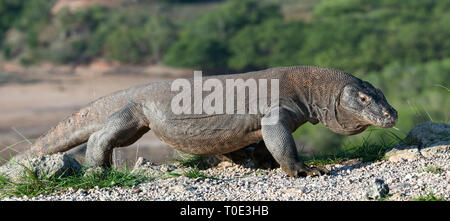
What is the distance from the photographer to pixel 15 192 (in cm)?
699

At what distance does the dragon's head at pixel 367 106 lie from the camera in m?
7.53

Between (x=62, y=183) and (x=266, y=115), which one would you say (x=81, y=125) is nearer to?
(x=62, y=183)

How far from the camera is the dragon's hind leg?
8133mm

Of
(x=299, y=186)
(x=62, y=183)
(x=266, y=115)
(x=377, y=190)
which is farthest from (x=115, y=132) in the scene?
(x=377, y=190)

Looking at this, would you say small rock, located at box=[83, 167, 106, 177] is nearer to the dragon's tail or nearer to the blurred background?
the dragon's tail

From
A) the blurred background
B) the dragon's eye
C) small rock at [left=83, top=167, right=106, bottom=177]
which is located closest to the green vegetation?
small rock at [left=83, top=167, right=106, bottom=177]

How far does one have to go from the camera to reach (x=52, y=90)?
35.2 meters

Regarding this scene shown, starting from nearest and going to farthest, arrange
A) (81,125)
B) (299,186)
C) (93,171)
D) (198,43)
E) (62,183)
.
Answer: (299,186)
(62,183)
(93,171)
(81,125)
(198,43)

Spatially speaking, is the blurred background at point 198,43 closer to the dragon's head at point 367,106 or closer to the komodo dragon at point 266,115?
the komodo dragon at point 266,115

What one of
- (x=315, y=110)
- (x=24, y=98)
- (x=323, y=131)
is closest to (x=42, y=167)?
(x=315, y=110)

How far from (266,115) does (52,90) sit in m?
29.1

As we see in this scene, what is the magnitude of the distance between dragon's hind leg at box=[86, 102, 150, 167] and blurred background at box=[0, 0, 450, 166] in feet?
76.8

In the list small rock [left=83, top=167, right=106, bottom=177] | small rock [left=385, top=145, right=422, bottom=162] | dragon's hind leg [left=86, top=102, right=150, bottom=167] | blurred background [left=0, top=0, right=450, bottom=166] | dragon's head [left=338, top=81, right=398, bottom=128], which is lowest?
small rock [left=83, top=167, right=106, bottom=177]

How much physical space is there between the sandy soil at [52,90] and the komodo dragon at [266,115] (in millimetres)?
14516
